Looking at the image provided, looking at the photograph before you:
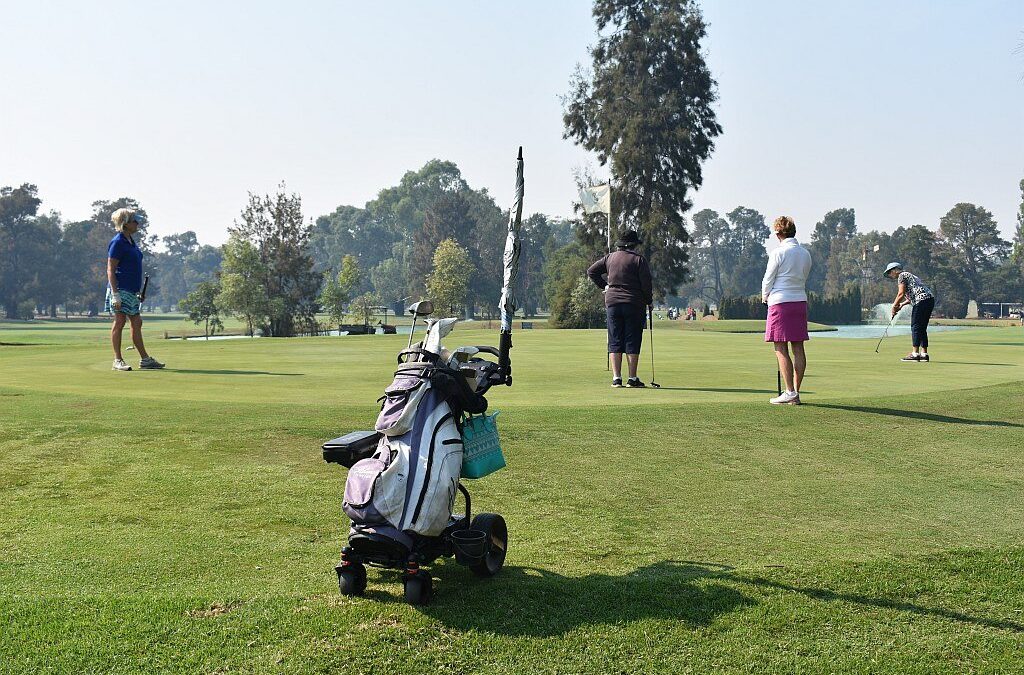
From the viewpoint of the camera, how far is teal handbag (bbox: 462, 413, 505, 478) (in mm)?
5055

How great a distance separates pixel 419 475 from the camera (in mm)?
4629

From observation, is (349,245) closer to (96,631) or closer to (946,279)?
(946,279)

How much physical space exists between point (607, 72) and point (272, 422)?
73.1 meters

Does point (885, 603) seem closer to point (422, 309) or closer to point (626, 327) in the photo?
point (422, 309)

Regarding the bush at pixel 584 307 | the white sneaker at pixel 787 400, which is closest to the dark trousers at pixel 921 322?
the white sneaker at pixel 787 400

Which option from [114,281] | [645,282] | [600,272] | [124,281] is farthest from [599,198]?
[114,281]

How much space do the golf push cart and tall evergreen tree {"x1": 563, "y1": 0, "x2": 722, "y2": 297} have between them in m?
67.4

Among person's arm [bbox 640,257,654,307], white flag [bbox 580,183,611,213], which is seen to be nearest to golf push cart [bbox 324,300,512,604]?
person's arm [bbox 640,257,654,307]

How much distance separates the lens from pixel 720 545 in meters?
5.62

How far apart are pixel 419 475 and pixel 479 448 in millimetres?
584

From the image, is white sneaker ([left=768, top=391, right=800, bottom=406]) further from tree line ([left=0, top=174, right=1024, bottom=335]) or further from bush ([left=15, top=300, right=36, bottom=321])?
bush ([left=15, top=300, right=36, bottom=321])

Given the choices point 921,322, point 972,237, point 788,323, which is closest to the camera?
point 788,323

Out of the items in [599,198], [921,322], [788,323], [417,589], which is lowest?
[417,589]

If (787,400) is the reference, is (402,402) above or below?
above
